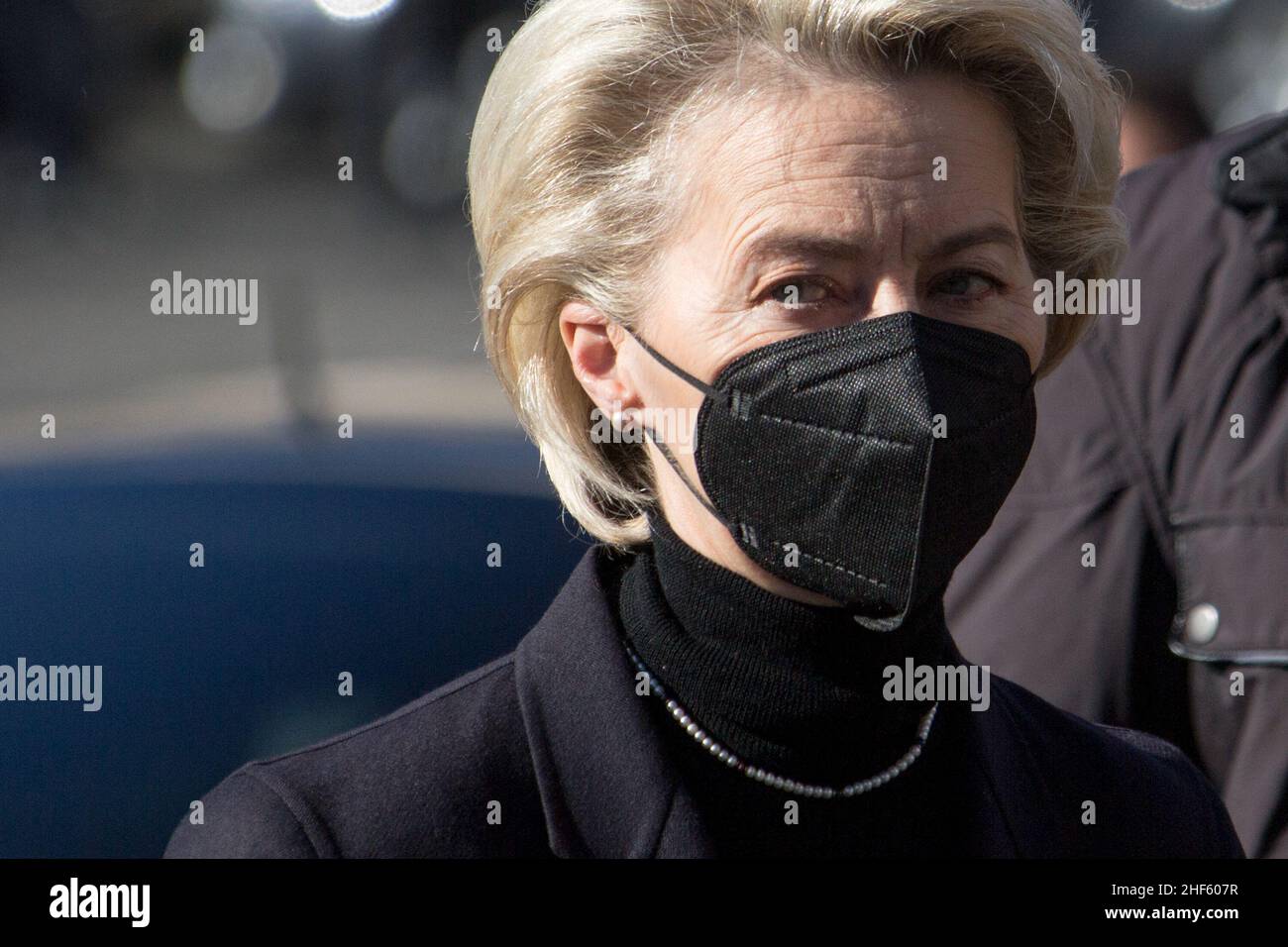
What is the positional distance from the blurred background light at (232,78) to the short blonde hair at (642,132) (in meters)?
1.94

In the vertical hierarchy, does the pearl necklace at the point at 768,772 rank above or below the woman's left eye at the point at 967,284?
below

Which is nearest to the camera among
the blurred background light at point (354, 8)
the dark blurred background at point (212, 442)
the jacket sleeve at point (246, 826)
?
the jacket sleeve at point (246, 826)

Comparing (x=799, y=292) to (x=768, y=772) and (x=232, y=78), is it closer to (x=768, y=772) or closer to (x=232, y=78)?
(x=768, y=772)

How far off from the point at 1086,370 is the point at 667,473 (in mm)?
792

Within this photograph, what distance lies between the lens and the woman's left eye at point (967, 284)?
182cm

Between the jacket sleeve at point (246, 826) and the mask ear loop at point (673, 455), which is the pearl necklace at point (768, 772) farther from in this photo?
the jacket sleeve at point (246, 826)

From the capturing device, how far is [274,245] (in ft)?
13.0

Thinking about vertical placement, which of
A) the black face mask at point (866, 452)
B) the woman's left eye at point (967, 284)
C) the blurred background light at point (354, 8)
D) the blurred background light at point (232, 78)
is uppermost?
the blurred background light at point (354, 8)

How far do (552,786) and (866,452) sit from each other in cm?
57

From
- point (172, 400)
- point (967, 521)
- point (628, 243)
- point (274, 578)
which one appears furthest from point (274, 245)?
point (967, 521)

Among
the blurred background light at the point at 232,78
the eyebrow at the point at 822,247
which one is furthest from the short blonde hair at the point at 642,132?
the blurred background light at the point at 232,78

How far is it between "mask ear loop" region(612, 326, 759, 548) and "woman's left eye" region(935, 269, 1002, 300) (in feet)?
1.03

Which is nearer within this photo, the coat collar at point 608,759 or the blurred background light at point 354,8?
the coat collar at point 608,759
